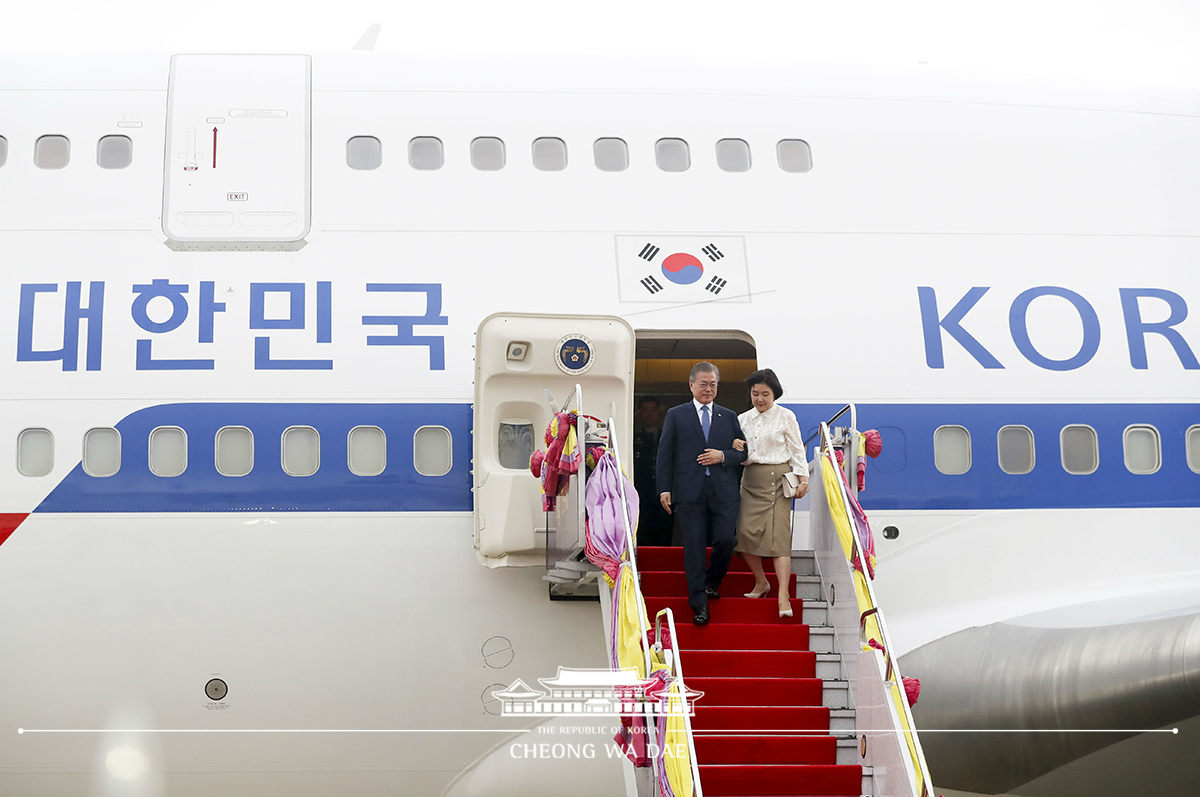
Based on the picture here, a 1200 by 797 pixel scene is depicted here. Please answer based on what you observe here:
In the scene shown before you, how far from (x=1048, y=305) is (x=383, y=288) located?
13.8ft

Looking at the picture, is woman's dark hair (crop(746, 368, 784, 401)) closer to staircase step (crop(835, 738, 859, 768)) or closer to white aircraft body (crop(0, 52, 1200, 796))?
white aircraft body (crop(0, 52, 1200, 796))

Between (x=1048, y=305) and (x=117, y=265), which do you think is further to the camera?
(x=1048, y=305)

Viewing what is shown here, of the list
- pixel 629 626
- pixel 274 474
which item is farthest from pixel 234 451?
pixel 629 626

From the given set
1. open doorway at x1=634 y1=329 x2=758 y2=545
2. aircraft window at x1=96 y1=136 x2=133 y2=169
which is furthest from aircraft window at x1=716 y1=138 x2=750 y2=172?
aircraft window at x1=96 y1=136 x2=133 y2=169

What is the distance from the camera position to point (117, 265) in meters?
6.66

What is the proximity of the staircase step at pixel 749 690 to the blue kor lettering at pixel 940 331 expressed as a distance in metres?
2.40

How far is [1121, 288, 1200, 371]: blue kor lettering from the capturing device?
23.3ft

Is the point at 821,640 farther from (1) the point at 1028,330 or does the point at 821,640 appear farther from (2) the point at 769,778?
(1) the point at 1028,330

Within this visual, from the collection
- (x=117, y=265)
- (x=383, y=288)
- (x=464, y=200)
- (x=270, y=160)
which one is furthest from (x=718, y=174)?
(x=117, y=265)

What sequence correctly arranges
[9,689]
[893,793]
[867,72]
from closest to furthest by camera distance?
1. [893,793]
2. [9,689]
3. [867,72]

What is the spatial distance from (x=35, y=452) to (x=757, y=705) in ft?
14.2

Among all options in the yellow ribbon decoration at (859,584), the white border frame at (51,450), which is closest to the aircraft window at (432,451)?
the white border frame at (51,450)

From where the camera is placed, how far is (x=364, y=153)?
23.0 ft

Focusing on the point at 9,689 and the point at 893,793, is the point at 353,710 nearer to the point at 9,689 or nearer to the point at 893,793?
the point at 9,689
